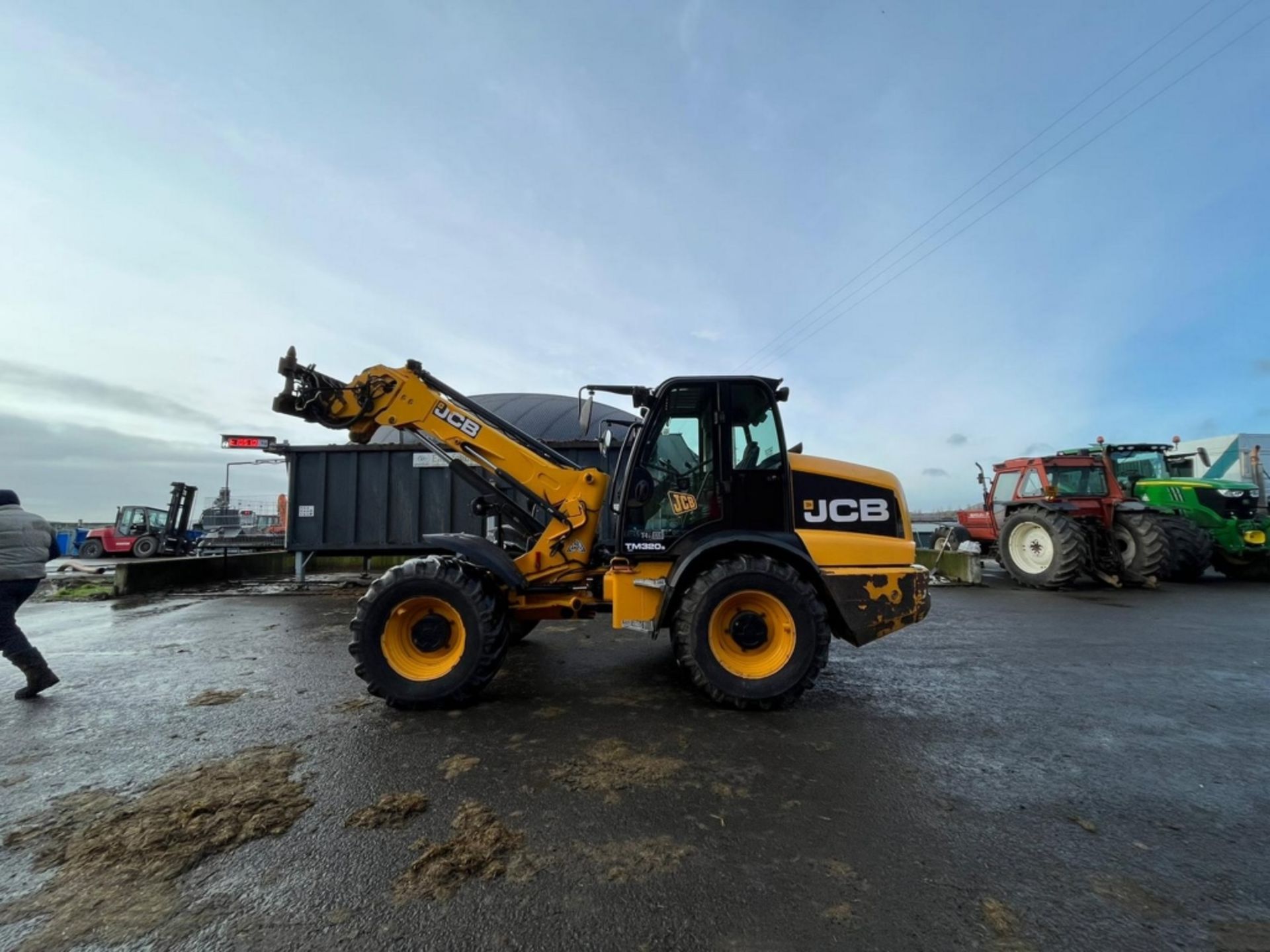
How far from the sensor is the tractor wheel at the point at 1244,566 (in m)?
10.5

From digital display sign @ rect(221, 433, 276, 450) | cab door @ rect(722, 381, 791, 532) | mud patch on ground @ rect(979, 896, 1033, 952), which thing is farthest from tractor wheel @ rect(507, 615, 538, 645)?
digital display sign @ rect(221, 433, 276, 450)

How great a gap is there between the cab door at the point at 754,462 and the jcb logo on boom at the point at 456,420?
78.3 inches

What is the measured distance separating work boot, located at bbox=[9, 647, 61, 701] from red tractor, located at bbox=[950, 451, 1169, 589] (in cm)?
1261

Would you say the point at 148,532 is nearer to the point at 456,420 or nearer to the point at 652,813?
the point at 456,420

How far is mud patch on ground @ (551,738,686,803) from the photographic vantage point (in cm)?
265

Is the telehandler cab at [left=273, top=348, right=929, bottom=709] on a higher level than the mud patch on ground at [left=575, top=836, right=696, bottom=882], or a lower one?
higher

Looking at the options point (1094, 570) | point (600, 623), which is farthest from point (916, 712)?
point (1094, 570)

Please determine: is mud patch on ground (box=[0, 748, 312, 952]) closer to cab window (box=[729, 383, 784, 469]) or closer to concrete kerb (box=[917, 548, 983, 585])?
cab window (box=[729, 383, 784, 469])

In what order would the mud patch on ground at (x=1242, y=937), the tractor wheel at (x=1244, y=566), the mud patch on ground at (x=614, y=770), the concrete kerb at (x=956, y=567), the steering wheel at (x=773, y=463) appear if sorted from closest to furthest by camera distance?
the mud patch on ground at (x=1242, y=937)
the mud patch on ground at (x=614, y=770)
the steering wheel at (x=773, y=463)
the concrete kerb at (x=956, y=567)
the tractor wheel at (x=1244, y=566)

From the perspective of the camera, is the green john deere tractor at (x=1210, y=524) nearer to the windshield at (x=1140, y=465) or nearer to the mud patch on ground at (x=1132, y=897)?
the windshield at (x=1140, y=465)

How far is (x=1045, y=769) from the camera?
287 cm

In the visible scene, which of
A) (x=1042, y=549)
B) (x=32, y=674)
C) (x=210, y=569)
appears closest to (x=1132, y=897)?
(x=32, y=674)

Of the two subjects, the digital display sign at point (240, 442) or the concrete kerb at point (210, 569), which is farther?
the digital display sign at point (240, 442)

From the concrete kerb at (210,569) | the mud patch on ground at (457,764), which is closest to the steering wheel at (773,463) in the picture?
the mud patch on ground at (457,764)
